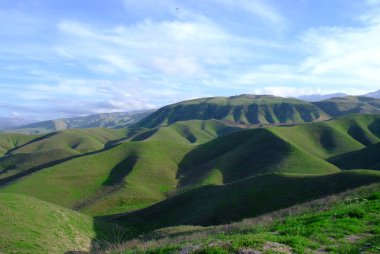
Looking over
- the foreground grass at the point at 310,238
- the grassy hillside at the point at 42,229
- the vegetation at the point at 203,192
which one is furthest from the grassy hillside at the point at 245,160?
the foreground grass at the point at 310,238

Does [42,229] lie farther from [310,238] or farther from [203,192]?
[203,192]

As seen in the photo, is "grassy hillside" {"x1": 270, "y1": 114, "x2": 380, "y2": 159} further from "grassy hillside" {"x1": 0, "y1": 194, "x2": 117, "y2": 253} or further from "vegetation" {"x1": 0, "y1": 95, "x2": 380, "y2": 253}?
"grassy hillside" {"x1": 0, "y1": 194, "x2": 117, "y2": 253}

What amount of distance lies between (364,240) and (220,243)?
607 centimetres

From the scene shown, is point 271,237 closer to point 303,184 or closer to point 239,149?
point 303,184

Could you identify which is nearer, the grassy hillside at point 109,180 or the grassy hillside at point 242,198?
the grassy hillside at point 242,198

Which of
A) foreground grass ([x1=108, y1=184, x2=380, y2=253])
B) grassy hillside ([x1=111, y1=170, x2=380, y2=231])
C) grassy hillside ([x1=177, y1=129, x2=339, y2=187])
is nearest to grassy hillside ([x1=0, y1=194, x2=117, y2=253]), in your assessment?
grassy hillside ([x1=111, y1=170, x2=380, y2=231])

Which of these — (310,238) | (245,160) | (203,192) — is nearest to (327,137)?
(245,160)

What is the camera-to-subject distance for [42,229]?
4012 cm

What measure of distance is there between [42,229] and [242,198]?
101 ft

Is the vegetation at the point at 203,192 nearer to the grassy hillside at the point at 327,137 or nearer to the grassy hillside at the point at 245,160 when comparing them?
the grassy hillside at the point at 245,160

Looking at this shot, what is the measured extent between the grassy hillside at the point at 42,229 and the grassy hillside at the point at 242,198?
45.6 feet

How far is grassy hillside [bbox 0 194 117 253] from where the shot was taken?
115 ft

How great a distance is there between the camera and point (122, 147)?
5664 inches

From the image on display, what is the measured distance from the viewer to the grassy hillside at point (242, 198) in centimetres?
5422
